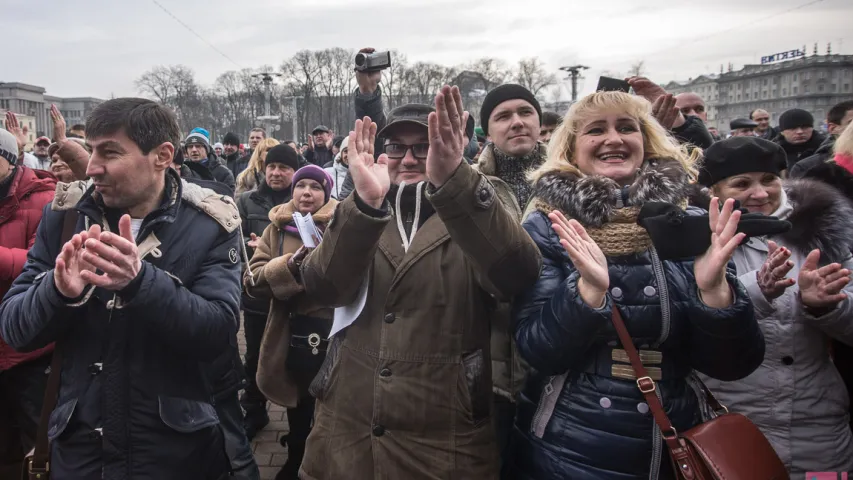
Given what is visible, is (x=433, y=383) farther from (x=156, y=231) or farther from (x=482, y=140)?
(x=482, y=140)

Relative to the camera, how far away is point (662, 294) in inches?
77.4

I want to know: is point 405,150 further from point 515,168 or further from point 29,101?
point 29,101

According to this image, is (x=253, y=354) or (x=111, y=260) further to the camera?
(x=253, y=354)

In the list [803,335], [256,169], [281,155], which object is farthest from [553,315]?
[256,169]

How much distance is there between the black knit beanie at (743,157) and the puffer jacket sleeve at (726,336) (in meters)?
0.83

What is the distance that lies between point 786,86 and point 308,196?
12275cm

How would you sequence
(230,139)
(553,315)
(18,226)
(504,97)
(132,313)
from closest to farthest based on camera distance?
(553,315) < (132,313) < (18,226) < (504,97) < (230,139)

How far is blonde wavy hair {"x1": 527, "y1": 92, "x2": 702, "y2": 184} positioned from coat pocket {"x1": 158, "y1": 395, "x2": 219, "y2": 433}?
5.25 feet

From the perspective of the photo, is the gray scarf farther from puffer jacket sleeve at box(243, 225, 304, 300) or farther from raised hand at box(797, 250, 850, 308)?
raised hand at box(797, 250, 850, 308)

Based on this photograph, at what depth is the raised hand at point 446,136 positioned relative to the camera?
183 centimetres

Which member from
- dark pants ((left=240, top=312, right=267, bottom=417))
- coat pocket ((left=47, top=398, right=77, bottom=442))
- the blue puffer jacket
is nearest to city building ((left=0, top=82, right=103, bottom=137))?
dark pants ((left=240, top=312, right=267, bottom=417))

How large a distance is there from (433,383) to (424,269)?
42 centimetres

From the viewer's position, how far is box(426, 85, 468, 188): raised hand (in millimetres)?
1834

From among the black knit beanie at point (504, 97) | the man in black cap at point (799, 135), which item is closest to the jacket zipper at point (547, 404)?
the black knit beanie at point (504, 97)
